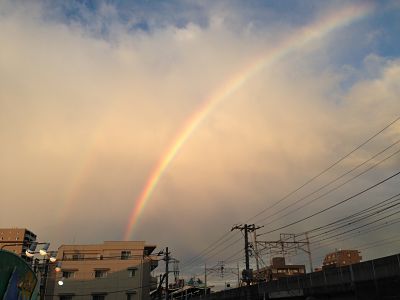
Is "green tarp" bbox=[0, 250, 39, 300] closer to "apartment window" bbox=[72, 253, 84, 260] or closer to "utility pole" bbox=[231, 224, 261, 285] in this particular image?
"utility pole" bbox=[231, 224, 261, 285]

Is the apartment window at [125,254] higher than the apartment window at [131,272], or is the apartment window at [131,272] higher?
the apartment window at [125,254]

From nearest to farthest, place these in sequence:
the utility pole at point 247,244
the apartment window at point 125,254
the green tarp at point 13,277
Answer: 1. the green tarp at point 13,277
2. the utility pole at point 247,244
3. the apartment window at point 125,254

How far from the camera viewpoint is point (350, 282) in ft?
75.5

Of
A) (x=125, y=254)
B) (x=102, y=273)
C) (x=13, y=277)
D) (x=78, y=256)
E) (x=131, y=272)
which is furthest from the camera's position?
(x=125, y=254)

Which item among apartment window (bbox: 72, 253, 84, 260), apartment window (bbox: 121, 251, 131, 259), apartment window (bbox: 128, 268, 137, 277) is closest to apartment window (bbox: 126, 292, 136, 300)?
apartment window (bbox: 128, 268, 137, 277)

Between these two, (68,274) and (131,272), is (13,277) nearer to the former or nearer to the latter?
(131,272)

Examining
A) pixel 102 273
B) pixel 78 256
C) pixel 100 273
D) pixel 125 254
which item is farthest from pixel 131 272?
pixel 78 256

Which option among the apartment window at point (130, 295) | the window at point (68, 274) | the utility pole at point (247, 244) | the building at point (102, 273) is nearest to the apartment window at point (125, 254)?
the building at point (102, 273)

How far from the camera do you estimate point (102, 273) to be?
6288cm

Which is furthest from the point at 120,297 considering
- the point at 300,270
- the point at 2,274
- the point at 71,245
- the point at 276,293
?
the point at 300,270

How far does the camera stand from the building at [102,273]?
6097cm

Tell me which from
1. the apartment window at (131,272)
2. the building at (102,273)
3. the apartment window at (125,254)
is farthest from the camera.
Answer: the apartment window at (125,254)

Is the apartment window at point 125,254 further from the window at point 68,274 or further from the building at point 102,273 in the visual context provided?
the window at point 68,274

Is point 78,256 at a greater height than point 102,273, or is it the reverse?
point 78,256
